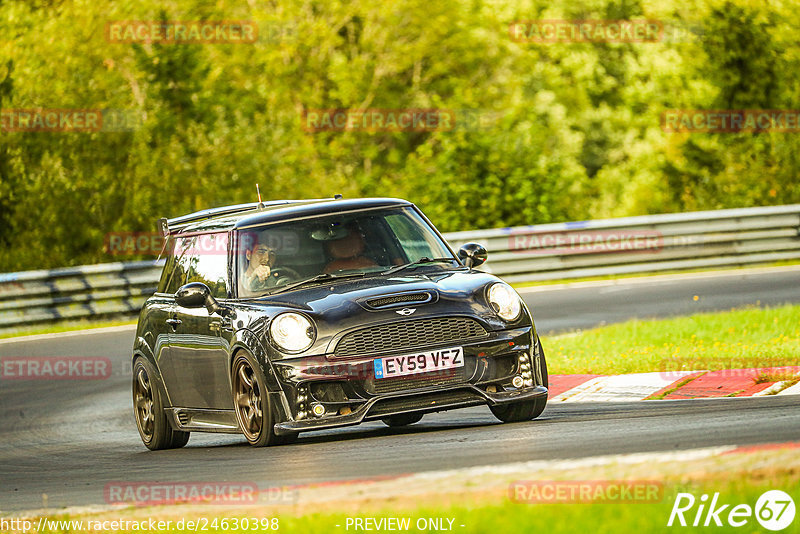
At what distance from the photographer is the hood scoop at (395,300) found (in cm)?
902

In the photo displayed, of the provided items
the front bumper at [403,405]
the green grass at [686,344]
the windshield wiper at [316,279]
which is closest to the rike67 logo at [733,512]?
the front bumper at [403,405]

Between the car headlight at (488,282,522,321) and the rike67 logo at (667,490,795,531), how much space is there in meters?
3.83

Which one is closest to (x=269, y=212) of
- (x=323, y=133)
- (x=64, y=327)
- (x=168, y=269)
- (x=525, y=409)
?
(x=168, y=269)

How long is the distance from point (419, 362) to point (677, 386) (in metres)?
2.92

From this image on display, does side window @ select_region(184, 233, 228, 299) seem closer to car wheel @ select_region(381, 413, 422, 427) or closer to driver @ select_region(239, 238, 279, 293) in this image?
driver @ select_region(239, 238, 279, 293)

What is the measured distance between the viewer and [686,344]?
13414 mm

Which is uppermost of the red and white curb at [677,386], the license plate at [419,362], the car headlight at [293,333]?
the car headlight at [293,333]

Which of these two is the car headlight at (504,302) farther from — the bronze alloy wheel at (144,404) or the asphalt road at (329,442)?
the bronze alloy wheel at (144,404)

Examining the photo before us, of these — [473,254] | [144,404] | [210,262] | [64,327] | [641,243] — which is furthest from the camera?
[641,243]

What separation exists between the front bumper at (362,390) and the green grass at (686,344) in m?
3.21

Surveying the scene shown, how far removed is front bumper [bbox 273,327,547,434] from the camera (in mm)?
8836

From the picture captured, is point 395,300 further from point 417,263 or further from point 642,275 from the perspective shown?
point 642,275

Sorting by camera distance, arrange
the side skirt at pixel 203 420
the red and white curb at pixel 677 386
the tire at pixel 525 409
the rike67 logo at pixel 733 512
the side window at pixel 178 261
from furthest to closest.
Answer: the side window at pixel 178 261, the red and white curb at pixel 677 386, the side skirt at pixel 203 420, the tire at pixel 525 409, the rike67 logo at pixel 733 512

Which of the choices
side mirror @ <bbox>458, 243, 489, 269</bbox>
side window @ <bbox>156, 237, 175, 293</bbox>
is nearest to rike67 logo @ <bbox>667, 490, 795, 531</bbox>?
side mirror @ <bbox>458, 243, 489, 269</bbox>
